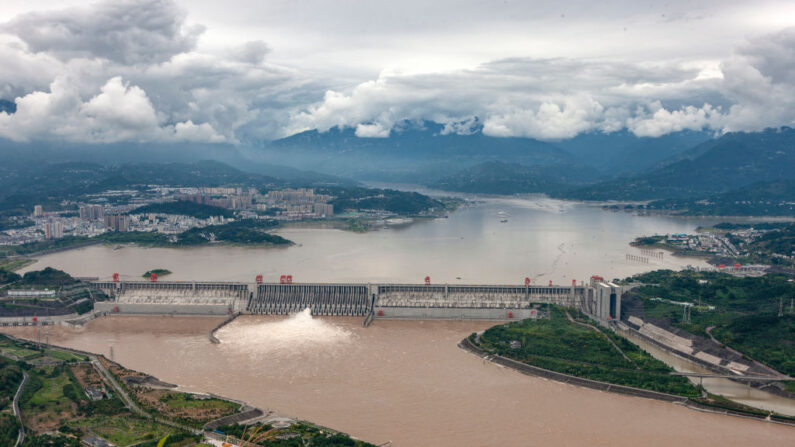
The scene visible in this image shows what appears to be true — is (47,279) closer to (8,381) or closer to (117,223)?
(8,381)

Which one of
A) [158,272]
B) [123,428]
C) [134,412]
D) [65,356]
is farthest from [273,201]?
[123,428]

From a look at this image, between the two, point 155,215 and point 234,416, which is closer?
point 234,416

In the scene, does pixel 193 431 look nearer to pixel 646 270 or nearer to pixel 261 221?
pixel 646 270

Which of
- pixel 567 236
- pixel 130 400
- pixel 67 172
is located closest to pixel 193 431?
pixel 130 400

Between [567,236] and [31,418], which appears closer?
[31,418]

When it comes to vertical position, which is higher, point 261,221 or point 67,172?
point 67,172

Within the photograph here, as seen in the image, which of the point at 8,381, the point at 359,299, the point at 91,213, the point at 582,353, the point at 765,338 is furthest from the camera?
the point at 91,213

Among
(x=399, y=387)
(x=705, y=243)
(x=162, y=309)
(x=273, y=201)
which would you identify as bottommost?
(x=399, y=387)

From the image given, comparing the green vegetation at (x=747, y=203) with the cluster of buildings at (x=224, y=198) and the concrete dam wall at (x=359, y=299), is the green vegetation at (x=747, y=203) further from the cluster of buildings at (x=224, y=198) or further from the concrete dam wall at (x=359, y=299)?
the concrete dam wall at (x=359, y=299)
